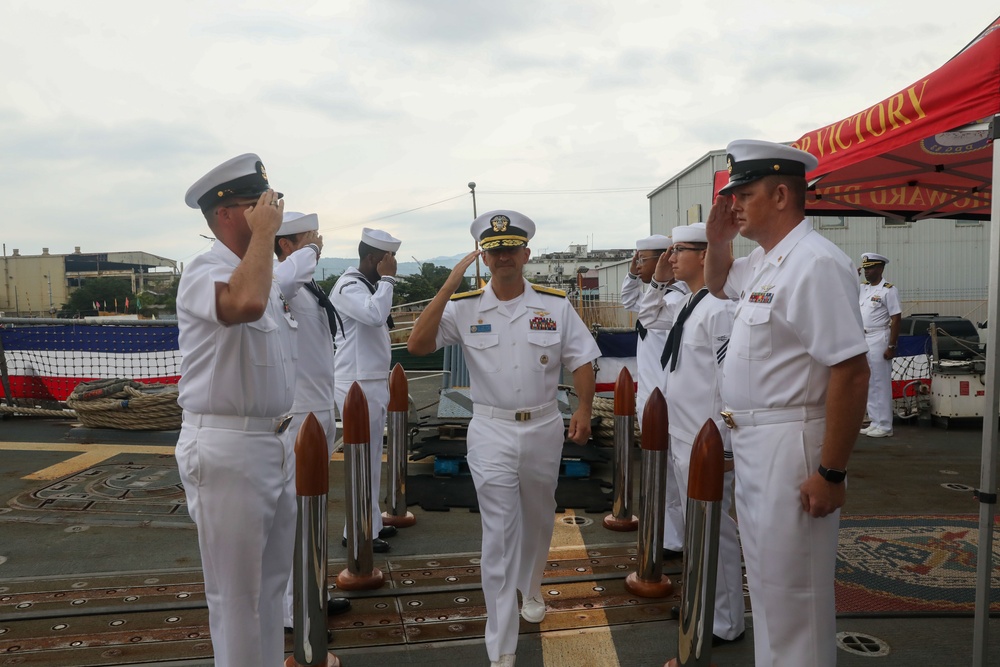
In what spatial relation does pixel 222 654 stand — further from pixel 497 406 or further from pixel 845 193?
pixel 845 193

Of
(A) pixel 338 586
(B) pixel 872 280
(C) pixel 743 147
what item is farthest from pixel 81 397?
(B) pixel 872 280

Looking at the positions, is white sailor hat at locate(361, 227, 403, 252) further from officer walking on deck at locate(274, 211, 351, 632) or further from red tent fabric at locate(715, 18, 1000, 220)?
red tent fabric at locate(715, 18, 1000, 220)

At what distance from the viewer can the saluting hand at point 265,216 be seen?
8.23 feet

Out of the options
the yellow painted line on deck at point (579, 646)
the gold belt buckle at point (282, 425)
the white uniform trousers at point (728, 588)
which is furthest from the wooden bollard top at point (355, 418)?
the white uniform trousers at point (728, 588)

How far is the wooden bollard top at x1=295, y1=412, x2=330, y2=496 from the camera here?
3.18 meters

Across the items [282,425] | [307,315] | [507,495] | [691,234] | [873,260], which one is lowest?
[507,495]

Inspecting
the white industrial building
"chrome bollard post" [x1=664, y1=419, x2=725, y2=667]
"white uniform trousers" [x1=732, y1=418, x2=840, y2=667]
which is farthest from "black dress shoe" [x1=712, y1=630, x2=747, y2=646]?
the white industrial building

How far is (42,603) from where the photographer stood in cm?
405

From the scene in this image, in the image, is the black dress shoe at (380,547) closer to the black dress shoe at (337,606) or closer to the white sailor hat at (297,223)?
the black dress shoe at (337,606)

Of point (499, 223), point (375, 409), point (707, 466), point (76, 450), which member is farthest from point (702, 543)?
point (76, 450)

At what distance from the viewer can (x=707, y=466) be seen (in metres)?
3.01

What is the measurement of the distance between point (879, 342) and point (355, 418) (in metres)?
7.38

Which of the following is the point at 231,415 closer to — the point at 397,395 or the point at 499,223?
the point at 499,223

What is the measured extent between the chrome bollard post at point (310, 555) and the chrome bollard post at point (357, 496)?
94 cm
